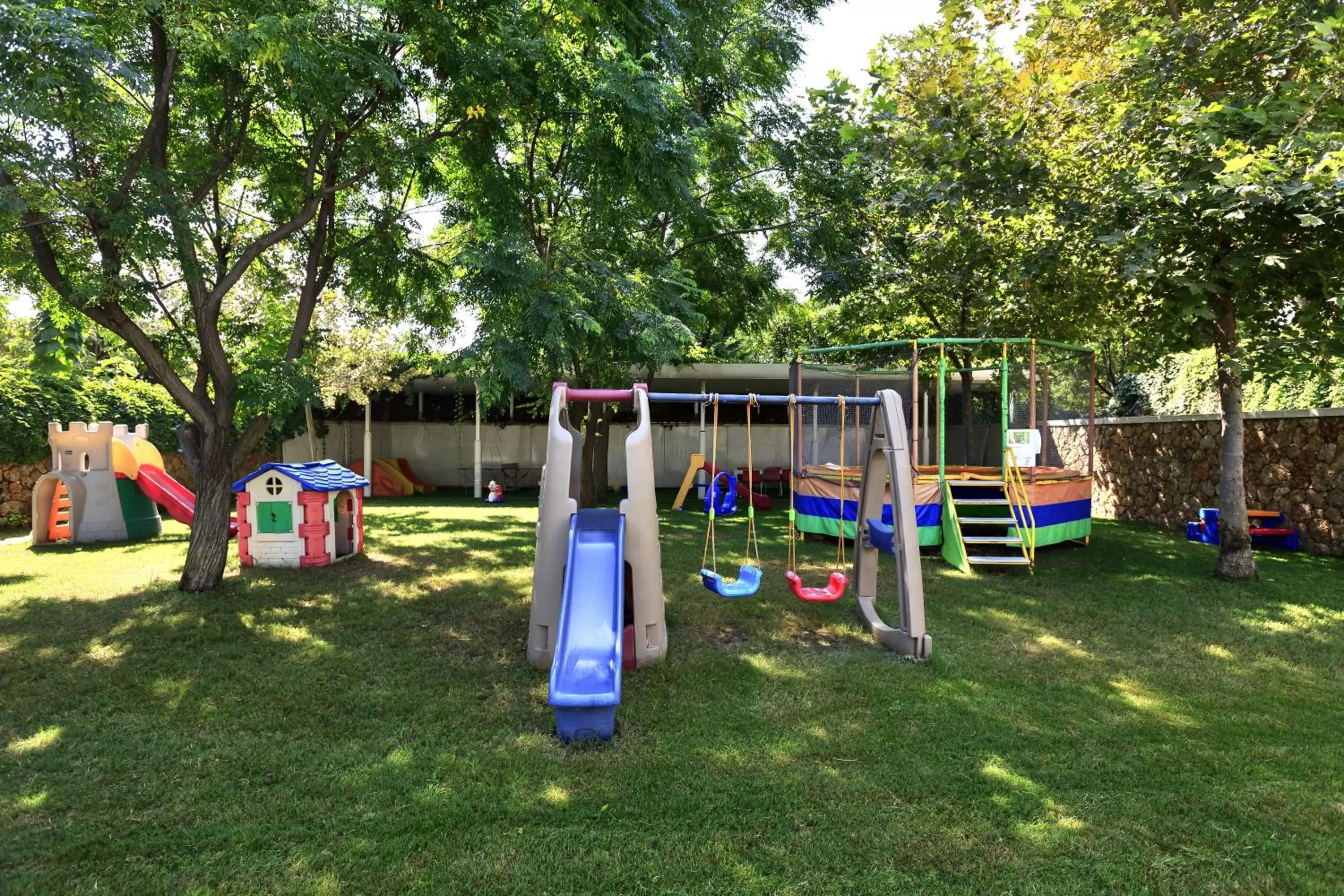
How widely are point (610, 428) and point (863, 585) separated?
46.0 feet

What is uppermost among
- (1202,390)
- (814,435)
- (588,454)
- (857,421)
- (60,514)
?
(1202,390)

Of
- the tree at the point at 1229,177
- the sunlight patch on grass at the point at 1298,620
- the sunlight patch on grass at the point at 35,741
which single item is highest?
the tree at the point at 1229,177

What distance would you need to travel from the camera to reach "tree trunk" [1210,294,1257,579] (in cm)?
784

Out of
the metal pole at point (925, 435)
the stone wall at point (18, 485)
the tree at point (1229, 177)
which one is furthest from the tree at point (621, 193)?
the stone wall at point (18, 485)

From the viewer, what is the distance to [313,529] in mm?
8477

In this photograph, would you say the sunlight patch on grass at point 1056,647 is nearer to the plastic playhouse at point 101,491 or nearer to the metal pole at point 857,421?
the metal pole at point 857,421

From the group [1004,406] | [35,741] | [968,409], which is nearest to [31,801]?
[35,741]

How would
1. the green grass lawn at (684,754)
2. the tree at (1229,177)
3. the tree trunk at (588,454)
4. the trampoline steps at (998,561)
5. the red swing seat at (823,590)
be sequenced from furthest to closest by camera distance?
1. the tree trunk at (588,454)
2. the trampoline steps at (998,561)
3. the tree at (1229,177)
4. the red swing seat at (823,590)
5. the green grass lawn at (684,754)

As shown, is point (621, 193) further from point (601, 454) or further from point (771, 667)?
point (601, 454)

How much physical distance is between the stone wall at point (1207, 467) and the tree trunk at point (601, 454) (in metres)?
9.26

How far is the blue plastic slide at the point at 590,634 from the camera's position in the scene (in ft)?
12.5


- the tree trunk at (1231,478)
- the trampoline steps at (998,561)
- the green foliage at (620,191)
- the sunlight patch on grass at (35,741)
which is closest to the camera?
the sunlight patch on grass at (35,741)

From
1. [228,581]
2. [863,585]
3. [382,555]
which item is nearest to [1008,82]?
[863,585]

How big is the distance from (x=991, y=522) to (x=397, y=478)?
13840 millimetres
